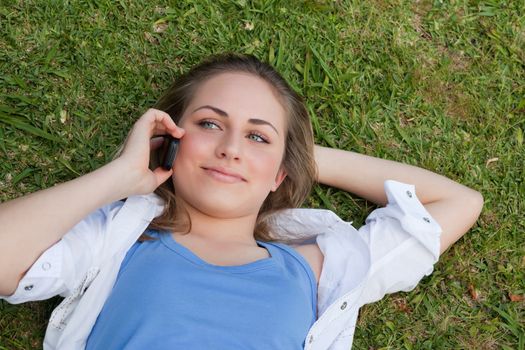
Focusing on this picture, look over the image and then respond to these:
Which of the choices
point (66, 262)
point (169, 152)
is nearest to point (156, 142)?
point (169, 152)

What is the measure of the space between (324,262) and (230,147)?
3.16 ft

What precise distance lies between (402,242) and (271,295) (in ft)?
3.27

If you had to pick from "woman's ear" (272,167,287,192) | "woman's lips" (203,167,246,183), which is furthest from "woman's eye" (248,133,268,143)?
"woman's ear" (272,167,287,192)

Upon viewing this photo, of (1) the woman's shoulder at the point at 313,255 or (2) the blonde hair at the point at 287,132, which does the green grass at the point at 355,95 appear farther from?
(1) the woman's shoulder at the point at 313,255

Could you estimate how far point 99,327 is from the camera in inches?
138

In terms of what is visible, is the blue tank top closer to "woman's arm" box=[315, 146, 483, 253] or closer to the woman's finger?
the woman's finger

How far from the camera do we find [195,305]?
347 cm

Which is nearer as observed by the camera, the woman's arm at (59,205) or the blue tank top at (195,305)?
the woman's arm at (59,205)

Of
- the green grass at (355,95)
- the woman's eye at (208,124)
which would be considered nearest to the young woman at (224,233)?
the woman's eye at (208,124)

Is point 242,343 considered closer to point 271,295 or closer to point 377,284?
point 271,295

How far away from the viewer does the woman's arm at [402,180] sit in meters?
4.34

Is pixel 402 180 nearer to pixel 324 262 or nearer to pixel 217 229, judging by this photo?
pixel 324 262

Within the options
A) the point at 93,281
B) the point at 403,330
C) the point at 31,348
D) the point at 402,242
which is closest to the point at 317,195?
the point at 402,242

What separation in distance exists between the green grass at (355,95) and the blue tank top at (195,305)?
93cm
